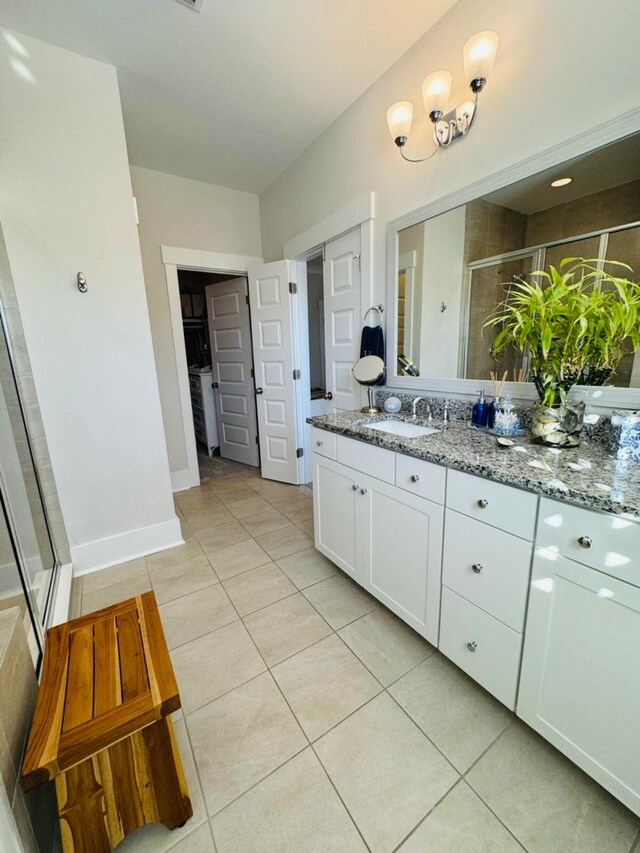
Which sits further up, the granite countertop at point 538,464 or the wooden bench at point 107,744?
the granite countertop at point 538,464

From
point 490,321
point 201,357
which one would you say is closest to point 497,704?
point 490,321

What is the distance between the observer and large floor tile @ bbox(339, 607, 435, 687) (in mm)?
1369

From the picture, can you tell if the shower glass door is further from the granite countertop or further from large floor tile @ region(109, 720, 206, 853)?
the granite countertop

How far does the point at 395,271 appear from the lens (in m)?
2.01

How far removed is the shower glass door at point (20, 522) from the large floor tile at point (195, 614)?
0.50 meters

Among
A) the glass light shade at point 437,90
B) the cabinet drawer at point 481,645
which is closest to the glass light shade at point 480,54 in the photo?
the glass light shade at point 437,90

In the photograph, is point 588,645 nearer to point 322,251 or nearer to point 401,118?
point 401,118

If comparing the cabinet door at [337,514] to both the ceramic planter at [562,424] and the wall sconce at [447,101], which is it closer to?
the ceramic planter at [562,424]

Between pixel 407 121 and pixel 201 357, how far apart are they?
387cm

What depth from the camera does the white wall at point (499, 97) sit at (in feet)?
3.81

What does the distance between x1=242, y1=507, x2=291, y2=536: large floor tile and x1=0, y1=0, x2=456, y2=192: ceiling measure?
112 inches

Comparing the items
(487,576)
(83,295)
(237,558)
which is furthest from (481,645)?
(83,295)

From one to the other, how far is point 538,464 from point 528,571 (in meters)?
0.32

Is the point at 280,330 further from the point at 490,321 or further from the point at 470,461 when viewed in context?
the point at 470,461
